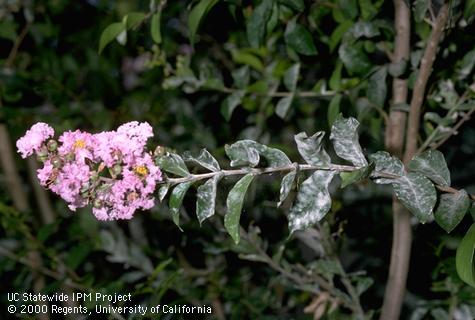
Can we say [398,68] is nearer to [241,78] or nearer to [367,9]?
[367,9]

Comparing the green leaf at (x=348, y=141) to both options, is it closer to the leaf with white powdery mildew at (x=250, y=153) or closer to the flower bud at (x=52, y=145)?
the leaf with white powdery mildew at (x=250, y=153)

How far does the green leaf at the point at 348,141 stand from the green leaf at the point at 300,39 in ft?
1.24

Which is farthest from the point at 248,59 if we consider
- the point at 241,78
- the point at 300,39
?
the point at 300,39

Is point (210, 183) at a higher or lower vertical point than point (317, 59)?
lower

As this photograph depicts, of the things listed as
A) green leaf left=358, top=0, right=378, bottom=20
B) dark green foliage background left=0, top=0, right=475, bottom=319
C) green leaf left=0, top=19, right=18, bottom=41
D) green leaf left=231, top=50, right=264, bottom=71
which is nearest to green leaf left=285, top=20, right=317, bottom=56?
dark green foliage background left=0, top=0, right=475, bottom=319

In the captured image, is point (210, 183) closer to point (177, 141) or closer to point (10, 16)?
point (177, 141)

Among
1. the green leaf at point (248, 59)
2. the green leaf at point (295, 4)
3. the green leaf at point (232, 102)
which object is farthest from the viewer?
the green leaf at point (248, 59)

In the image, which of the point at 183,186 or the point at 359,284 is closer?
the point at 183,186

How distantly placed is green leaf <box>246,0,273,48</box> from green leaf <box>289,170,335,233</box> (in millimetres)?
393

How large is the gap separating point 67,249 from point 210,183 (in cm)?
97

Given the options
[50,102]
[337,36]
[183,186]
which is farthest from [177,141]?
[183,186]

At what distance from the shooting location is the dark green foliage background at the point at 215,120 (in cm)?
118

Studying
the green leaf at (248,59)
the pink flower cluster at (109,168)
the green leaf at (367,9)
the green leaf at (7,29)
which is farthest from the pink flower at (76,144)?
the green leaf at (7,29)

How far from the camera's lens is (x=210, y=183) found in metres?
0.78
